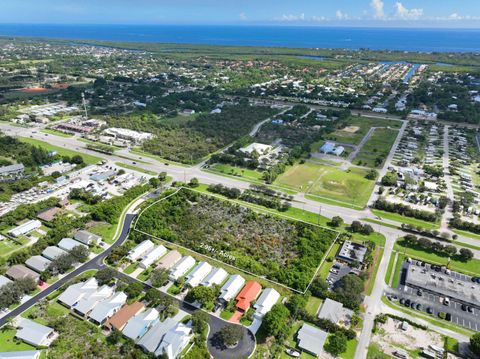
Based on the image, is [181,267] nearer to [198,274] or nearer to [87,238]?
[198,274]

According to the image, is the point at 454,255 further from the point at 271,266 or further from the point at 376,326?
the point at 271,266

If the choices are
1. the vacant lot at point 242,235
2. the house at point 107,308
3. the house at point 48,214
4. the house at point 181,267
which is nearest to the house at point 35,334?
the house at point 107,308

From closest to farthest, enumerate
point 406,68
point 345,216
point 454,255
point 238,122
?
point 454,255 → point 345,216 → point 238,122 → point 406,68

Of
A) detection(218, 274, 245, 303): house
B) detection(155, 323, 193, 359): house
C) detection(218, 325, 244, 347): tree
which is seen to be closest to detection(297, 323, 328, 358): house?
detection(218, 325, 244, 347): tree

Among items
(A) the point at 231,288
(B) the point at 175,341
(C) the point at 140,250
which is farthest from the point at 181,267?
(B) the point at 175,341

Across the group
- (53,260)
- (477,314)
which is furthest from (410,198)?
(53,260)
